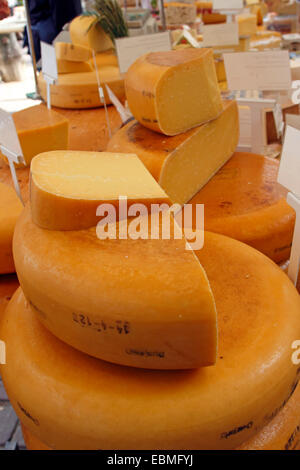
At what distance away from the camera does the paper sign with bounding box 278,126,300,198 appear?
2.99 feet

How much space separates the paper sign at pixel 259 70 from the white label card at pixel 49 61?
2.23 ft

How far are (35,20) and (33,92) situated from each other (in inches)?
21.9

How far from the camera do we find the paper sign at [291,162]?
2.99ft

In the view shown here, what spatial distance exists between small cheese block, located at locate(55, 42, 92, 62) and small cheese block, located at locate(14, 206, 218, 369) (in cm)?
196

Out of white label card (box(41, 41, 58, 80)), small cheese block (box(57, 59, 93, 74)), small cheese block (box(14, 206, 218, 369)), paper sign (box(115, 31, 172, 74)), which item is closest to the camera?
small cheese block (box(14, 206, 218, 369))

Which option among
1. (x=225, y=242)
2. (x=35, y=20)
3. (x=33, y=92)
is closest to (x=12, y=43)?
(x=35, y=20)

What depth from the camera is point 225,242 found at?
3.36 feet

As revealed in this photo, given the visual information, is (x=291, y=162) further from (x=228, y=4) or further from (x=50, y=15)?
(x=50, y=15)

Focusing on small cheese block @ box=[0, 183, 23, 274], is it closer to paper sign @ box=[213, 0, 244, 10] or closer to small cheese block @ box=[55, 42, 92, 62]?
small cheese block @ box=[55, 42, 92, 62]

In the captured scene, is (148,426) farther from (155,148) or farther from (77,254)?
(155,148)

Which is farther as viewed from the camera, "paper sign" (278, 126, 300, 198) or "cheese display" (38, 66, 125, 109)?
"cheese display" (38, 66, 125, 109)

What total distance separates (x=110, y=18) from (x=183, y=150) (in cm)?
161

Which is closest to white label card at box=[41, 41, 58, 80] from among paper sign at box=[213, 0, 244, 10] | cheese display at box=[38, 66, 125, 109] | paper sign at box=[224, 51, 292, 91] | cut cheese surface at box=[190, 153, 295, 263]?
cheese display at box=[38, 66, 125, 109]

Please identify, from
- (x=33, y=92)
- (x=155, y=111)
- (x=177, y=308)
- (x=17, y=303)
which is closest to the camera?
(x=177, y=308)
